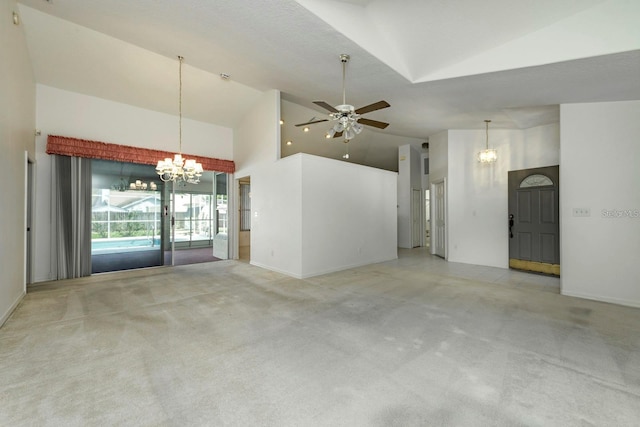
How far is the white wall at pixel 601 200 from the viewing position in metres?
3.83

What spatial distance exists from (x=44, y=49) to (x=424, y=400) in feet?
24.1

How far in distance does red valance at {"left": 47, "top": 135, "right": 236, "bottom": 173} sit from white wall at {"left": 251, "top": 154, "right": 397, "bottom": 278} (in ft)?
7.51

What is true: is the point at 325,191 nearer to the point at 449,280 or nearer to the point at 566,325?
the point at 449,280

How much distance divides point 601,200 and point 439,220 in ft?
13.4

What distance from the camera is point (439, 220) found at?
804 centimetres

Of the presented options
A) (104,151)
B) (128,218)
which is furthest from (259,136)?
(128,218)

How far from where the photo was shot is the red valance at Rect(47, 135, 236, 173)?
16.8 ft

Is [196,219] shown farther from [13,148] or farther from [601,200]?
[601,200]

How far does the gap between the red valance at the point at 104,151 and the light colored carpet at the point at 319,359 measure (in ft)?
9.02

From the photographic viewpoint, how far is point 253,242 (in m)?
6.76

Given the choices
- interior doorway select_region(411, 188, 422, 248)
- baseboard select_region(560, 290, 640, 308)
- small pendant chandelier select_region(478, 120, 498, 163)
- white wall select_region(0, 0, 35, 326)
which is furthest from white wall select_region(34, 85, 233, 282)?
baseboard select_region(560, 290, 640, 308)

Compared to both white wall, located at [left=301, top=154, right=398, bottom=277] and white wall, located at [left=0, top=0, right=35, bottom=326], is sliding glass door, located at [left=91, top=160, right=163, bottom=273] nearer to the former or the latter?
white wall, located at [left=0, top=0, right=35, bottom=326]

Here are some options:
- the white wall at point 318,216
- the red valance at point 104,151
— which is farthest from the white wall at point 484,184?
the red valance at point 104,151

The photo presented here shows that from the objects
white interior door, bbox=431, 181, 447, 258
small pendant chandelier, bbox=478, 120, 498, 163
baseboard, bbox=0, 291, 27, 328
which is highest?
small pendant chandelier, bbox=478, 120, 498, 163
